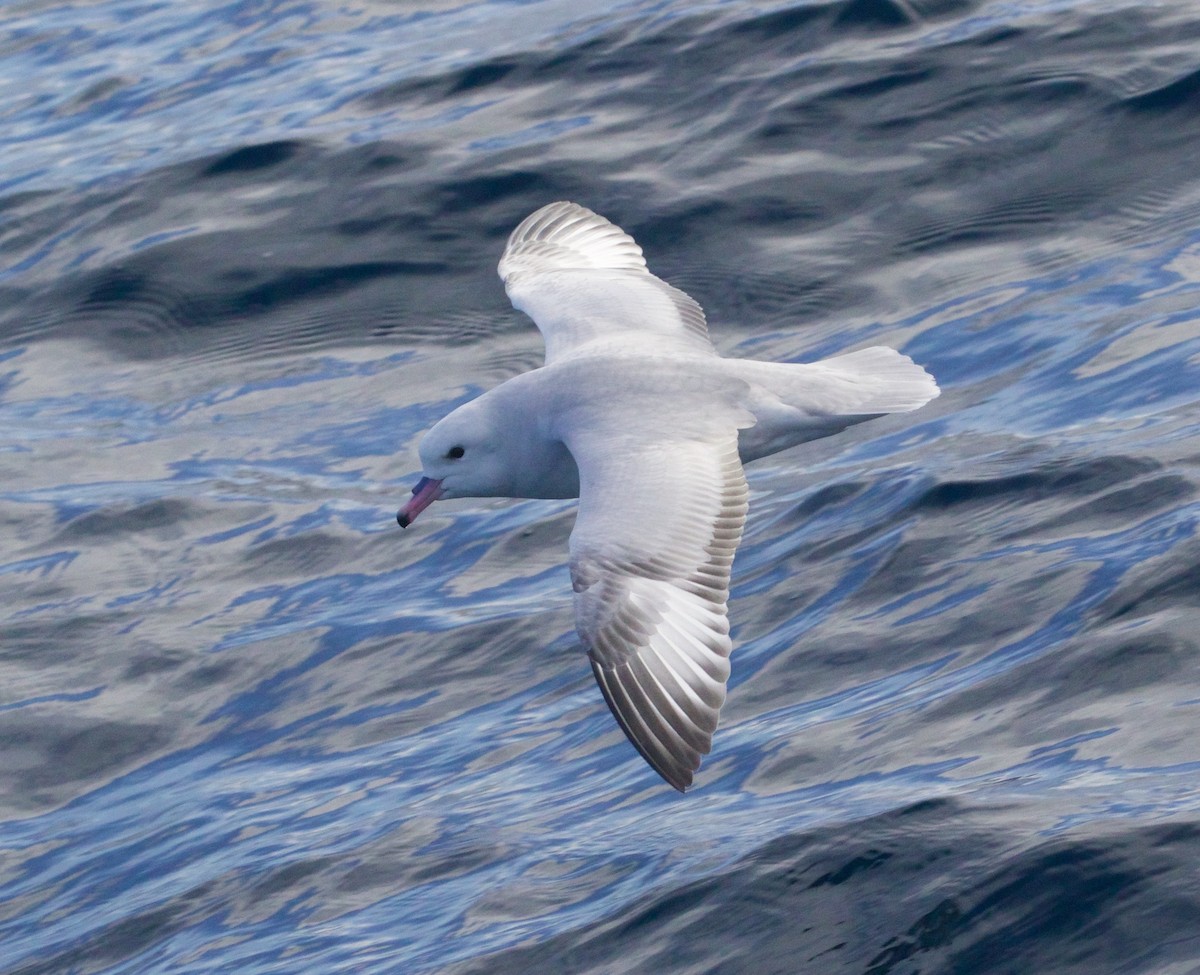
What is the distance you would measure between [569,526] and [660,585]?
3.59 metres

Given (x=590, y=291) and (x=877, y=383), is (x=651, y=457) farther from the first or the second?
(x=590, y=291)

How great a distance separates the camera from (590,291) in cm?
882

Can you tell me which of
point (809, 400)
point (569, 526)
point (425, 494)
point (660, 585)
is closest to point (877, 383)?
point (809, 400)

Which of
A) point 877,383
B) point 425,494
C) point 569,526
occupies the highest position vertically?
point 877,383

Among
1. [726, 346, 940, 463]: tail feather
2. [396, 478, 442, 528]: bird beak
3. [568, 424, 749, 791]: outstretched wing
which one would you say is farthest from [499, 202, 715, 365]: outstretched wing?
[568, 424, 749, 791]: outstretched wing

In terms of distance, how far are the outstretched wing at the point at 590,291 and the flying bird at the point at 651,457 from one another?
0.02 metres

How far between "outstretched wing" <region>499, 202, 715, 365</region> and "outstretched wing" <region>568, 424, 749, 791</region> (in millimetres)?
1040

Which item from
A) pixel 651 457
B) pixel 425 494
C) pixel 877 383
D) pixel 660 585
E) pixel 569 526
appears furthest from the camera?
pixel 569 526

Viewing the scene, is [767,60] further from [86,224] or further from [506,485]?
[506,485]

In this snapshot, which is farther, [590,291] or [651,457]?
[590,291]

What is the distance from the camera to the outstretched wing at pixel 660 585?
6.11 metres

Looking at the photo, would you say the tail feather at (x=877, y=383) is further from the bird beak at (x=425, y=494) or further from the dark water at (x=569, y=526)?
the bird beak at (x=425, y=494)

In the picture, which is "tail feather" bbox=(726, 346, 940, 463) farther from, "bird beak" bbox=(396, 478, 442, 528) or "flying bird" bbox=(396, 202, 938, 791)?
"bird beak" bbox=(396, 478, 442, 528)

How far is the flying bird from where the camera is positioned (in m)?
6.25
